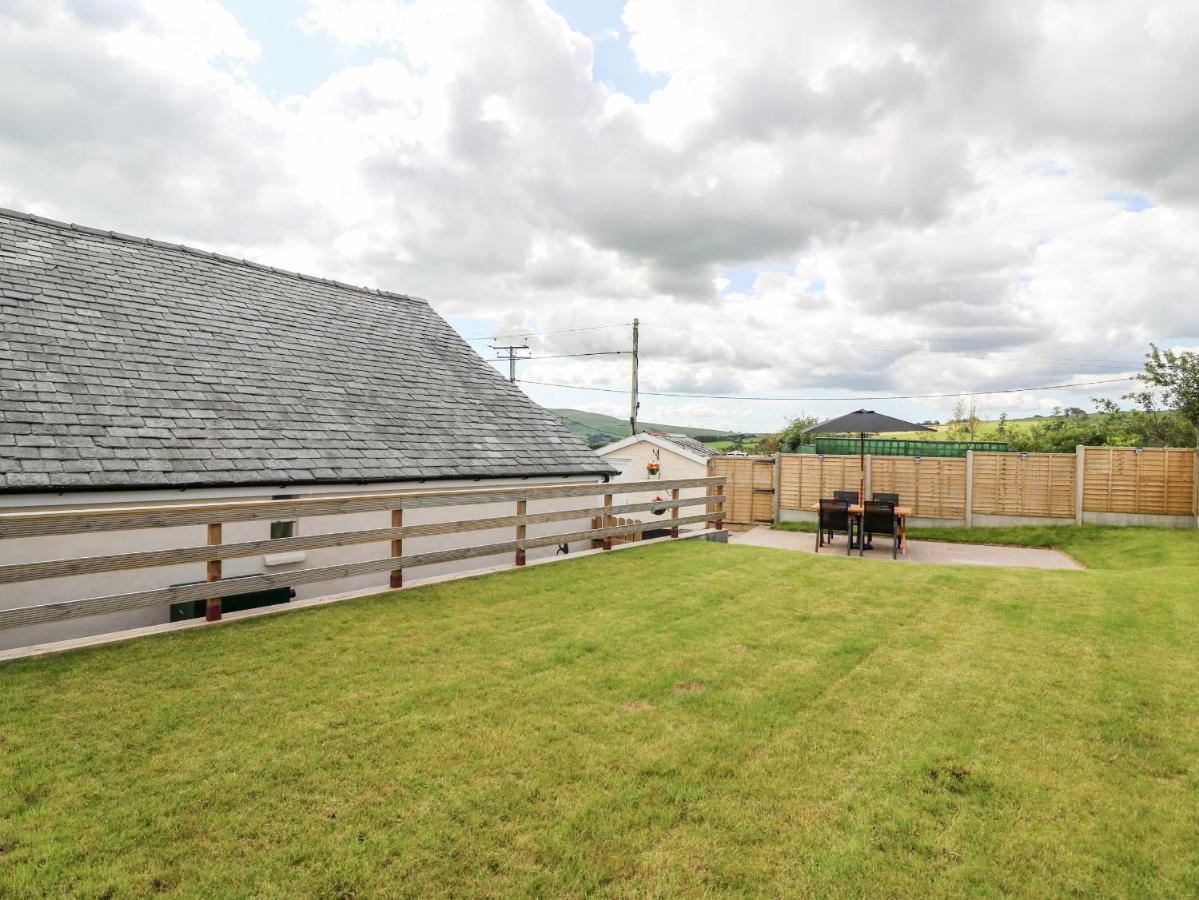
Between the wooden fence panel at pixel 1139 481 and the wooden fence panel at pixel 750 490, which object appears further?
the wooden fence panel at pixel 750 490

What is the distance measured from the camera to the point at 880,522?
1401 cm

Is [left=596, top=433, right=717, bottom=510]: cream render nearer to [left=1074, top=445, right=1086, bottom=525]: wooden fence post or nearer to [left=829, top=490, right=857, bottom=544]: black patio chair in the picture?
[left=829, top=490, right=857, bottom=544]: black patio chair

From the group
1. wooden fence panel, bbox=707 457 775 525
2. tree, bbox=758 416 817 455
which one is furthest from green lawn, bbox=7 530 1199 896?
tree, bbox=758 416 817 455

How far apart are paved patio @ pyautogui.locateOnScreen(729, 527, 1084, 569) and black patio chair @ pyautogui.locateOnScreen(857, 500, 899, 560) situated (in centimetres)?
41

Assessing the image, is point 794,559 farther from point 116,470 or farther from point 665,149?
point 665,149

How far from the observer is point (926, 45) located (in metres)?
9.28

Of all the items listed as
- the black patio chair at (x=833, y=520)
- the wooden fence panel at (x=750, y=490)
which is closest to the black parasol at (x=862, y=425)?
the black patio chair at (x=833, y=520)

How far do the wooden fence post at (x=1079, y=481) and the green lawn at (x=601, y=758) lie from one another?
13.1 meters

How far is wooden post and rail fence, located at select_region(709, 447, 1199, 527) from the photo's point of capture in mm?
15352

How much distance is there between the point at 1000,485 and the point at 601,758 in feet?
60.4

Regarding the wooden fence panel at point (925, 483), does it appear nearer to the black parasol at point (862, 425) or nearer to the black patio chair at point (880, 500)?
the black patio chair at point (880, 500)

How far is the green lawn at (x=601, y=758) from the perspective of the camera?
2359mm

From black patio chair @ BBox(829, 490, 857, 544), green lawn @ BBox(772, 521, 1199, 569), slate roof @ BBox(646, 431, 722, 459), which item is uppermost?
slate roof @ BBox(646, 431, 722, 459)

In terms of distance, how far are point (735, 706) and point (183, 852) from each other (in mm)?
2973
